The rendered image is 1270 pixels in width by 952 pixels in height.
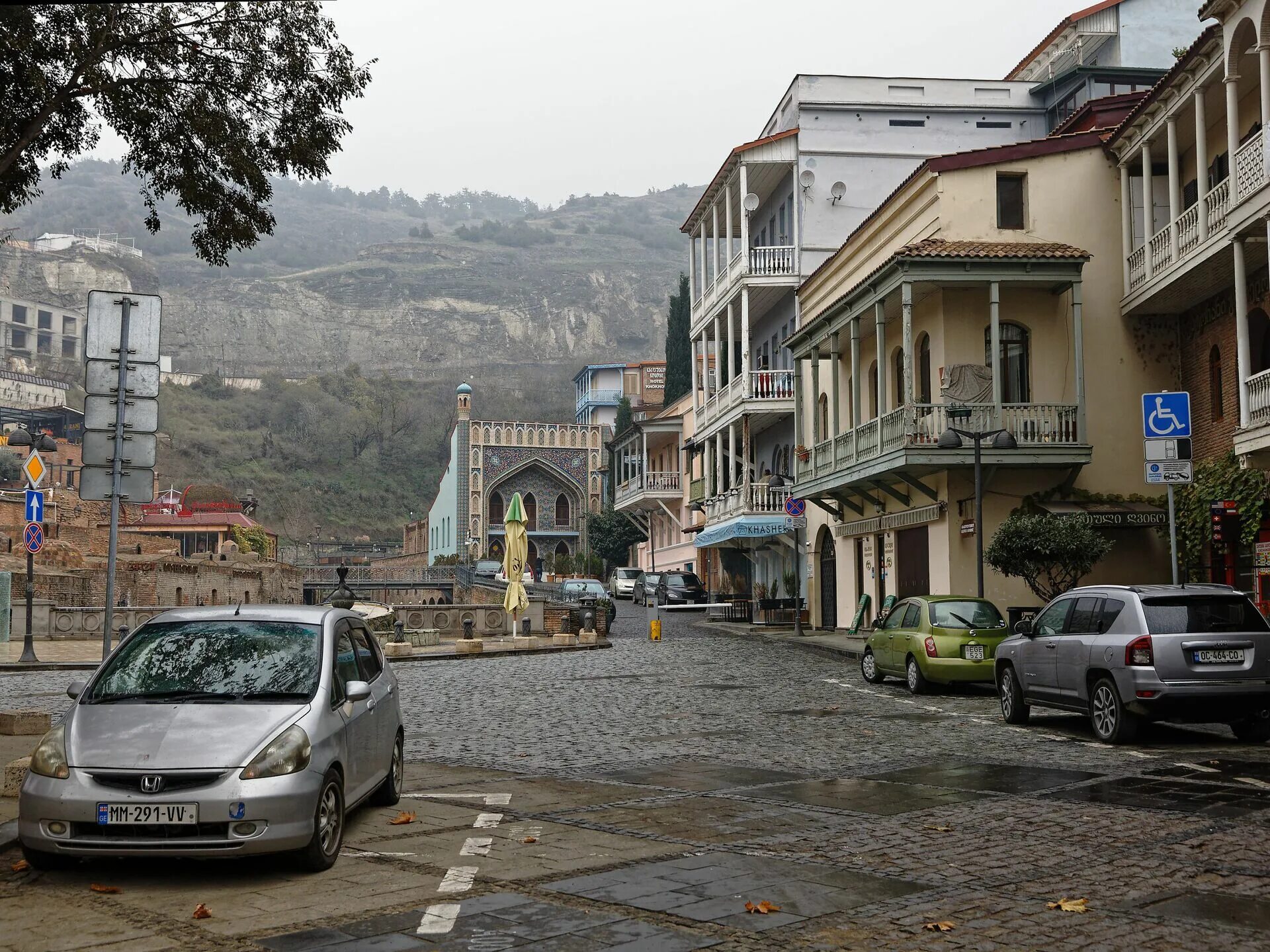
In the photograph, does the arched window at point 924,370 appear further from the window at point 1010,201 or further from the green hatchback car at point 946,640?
the green hatchback car at point 946,640

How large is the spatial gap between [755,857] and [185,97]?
24.4 ft

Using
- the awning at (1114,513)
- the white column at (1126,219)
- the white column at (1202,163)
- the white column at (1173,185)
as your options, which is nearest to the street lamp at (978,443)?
the awning at (1114,513)

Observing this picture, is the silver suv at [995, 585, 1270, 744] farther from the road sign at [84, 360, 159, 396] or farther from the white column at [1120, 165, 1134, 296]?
the white column at [1120, 165, 1134, 296]

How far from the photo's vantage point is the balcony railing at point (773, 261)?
Result: 130 ft

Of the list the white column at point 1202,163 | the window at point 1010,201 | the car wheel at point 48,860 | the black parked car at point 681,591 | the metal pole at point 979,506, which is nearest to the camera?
the car wheel at point 48,860

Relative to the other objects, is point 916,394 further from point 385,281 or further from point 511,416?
point 385,281

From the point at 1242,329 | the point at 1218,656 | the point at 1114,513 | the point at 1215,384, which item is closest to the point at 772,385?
the point at 1114,513

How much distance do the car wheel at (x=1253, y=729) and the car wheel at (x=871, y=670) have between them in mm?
7962

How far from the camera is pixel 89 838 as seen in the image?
6.77m

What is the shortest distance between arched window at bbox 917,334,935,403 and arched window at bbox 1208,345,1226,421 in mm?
5608

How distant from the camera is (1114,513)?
26.0m

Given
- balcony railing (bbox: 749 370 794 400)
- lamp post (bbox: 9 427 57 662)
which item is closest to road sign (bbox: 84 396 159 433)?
lamp post (bbox: 9 427 57 662)

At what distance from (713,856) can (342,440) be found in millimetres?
120736

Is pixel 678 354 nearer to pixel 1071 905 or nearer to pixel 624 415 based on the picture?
pixel 624 415
